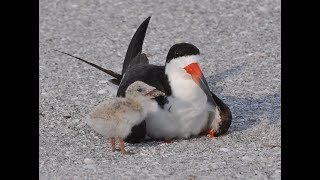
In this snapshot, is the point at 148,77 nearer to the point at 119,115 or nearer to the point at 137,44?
the point at 119,115

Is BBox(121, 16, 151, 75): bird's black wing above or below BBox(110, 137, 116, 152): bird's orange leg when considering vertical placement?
above

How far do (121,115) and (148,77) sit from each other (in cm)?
41

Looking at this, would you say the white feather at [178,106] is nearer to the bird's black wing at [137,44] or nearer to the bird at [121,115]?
the bird at [121,115]

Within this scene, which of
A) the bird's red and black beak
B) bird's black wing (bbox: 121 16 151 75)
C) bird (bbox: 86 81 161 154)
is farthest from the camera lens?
bird's black wing (bbox: 121 16 151 75)

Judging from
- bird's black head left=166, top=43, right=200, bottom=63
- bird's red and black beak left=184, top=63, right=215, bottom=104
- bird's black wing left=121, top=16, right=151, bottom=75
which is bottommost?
bird's black wing left=121, top=16, right=151, bottom=75

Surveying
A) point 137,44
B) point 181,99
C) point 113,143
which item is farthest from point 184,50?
point 137,44

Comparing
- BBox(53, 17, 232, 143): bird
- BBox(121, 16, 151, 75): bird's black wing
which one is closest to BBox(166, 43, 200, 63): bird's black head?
BBox(53, 17, 232, 143): bird

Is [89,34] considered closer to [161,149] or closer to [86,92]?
[86,92]

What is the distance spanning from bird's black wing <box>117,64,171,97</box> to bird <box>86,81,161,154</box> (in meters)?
0.11

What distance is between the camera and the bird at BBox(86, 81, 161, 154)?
197 inches

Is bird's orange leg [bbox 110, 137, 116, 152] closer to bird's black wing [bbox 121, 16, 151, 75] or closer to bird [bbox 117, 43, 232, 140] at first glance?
bird [bbox 117, 43, 232, 140]

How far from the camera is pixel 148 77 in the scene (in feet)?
17.4

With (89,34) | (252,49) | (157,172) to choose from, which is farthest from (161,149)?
(89,34)

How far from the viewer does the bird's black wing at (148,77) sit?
5195 mm
